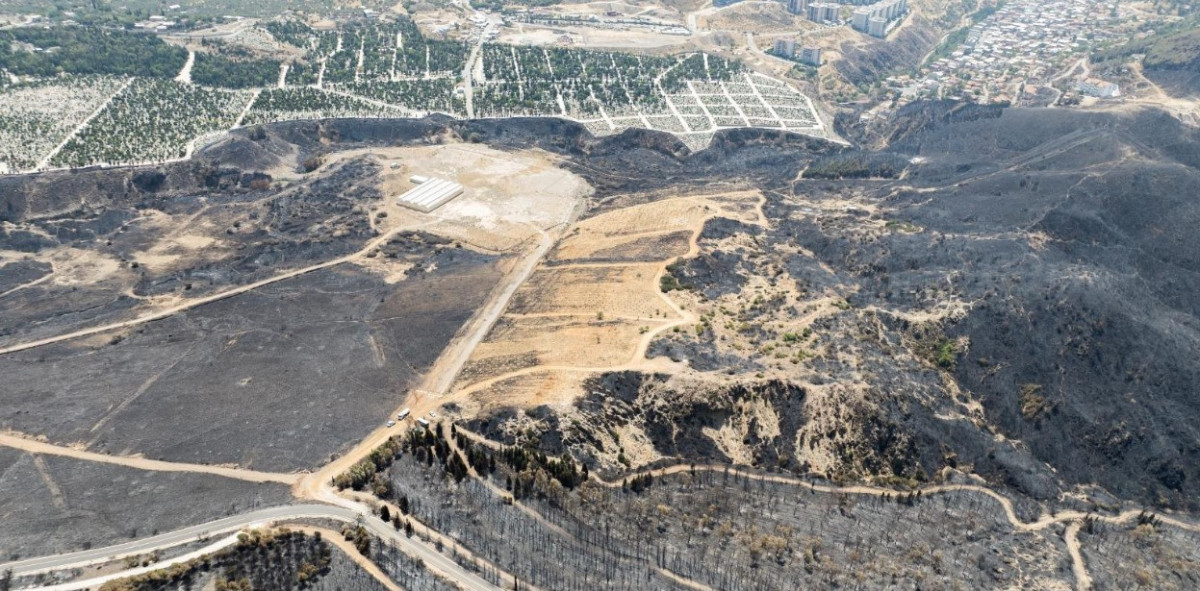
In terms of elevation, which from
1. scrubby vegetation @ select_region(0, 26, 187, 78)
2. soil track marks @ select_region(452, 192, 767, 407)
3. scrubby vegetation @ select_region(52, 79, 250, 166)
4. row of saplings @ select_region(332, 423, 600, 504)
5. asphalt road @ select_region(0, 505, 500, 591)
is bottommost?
soil track marks @ select_region(452, 192, 767, 407)

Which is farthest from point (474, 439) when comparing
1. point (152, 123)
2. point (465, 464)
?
point (152, 123)

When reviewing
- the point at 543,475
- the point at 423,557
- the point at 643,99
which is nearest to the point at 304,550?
the point at 423,557

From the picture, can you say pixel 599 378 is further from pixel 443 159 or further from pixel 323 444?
pixel 443 159

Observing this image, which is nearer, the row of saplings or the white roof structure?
the row of saplings

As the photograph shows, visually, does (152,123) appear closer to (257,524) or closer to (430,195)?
(430,195)

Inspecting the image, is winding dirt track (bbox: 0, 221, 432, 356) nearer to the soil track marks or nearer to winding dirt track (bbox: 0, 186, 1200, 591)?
winding dirt track (bbox: 0, 186, 1200, 591)

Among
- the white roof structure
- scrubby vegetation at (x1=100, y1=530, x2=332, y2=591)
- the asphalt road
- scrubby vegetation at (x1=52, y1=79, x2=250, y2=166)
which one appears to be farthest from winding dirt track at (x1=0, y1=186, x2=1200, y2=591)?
scrubby vegetation at (x1=52, y1=79, x2=250, y2=166)
